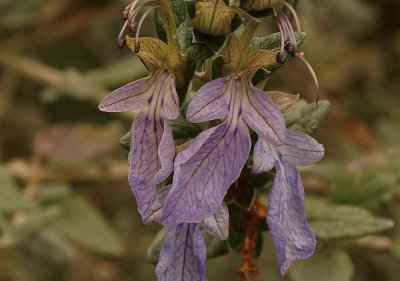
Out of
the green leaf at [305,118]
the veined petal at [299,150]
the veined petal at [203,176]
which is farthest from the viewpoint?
the green leaf at [305,118]

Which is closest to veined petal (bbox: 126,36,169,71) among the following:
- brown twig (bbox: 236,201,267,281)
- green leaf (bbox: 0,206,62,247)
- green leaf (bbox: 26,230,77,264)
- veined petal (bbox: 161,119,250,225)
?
veined petal (bbox: 161,119,250,225)

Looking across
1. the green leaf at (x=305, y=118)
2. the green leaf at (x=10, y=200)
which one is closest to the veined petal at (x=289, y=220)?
the green leaf at (x=305, y=118)

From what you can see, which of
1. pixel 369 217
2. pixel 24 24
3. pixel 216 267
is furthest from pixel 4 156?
pixel 369 217

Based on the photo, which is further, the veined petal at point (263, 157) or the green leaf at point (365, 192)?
the green leaf at point (365, 192)

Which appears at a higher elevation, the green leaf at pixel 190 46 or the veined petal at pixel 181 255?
the green leaf at pixel 190 46

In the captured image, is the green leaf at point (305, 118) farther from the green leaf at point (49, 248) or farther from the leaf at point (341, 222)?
the green leaf at point (49, 248)

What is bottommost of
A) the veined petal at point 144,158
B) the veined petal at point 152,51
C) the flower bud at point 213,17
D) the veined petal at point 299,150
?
the veined petal at point 299,150

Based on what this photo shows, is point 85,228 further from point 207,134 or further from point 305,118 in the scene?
point 207,134
